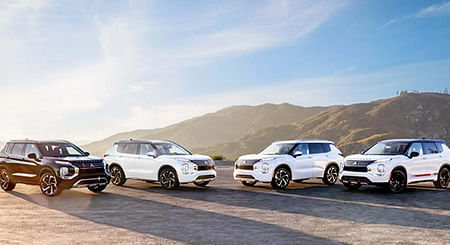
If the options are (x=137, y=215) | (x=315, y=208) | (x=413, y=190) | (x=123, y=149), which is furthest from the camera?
(x=123, y=149)

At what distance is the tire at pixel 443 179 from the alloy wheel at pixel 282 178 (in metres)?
5.39

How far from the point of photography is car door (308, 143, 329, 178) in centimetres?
1733

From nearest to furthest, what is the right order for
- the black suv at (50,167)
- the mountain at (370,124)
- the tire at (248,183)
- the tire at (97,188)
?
1. the black suv at (50,167)
2. the tire at (97,188)
3. the tire at (248,183)
4. the mountain at (370,124)

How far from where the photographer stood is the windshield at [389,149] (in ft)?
52.6

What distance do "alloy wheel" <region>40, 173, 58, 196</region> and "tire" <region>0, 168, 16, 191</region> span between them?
6.54ft

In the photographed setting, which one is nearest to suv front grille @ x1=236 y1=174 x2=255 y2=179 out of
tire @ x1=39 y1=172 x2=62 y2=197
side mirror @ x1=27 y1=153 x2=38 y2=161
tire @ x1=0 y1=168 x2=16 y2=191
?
tire @ x1=39 y1=172 x2=62 y2=197

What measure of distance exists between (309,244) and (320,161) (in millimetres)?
10191

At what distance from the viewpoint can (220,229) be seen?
891 cm

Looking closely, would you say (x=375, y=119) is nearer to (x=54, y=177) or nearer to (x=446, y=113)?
(x=446, y=113)

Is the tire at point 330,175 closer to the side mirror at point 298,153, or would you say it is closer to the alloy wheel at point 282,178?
the side mirror at point 298,153

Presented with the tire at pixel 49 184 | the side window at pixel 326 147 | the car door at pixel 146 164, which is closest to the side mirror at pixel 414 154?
the side window at pixel 326 147

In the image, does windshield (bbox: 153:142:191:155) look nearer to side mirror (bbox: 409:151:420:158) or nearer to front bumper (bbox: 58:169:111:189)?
front bumper (bbox: 58:169:111:189)

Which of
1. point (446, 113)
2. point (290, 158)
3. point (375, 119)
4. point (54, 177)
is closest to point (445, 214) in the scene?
point (290, 158)

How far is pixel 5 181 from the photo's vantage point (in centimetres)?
1566
